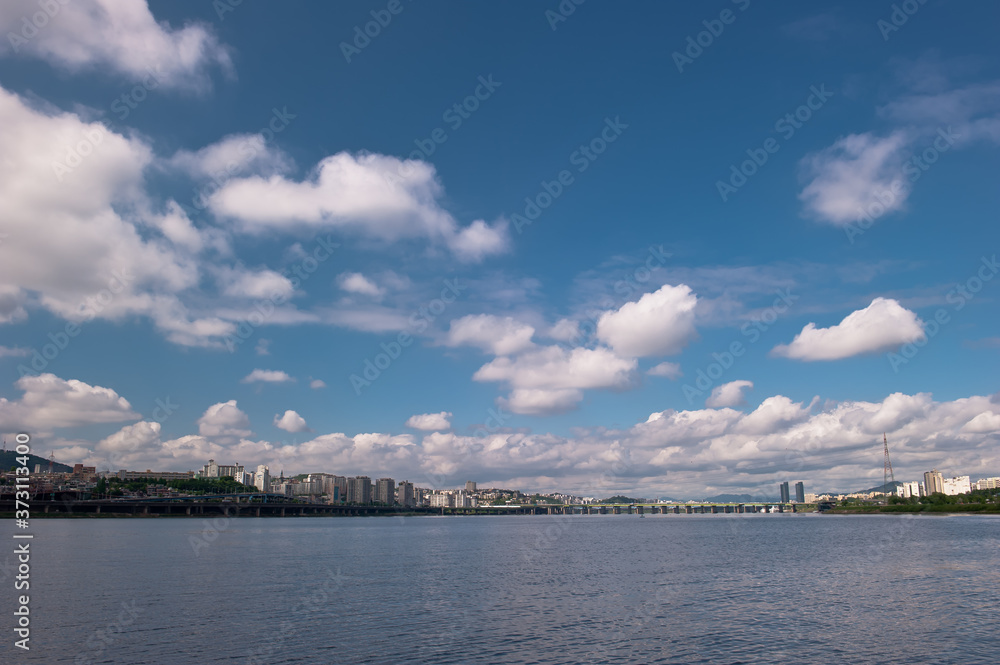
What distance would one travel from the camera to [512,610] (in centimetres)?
5534

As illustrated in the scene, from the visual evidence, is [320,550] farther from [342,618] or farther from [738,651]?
[738,651]

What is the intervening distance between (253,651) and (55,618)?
2310 cm

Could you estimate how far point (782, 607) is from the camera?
5606 cm

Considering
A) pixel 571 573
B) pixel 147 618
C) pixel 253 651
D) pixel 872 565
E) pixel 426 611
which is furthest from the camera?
pixel 872 565

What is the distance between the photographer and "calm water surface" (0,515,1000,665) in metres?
40.5

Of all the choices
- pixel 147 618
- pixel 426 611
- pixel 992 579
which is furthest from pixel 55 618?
pixel 992 579

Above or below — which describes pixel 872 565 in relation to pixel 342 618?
below

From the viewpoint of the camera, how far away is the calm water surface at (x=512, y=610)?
4053 centimetres

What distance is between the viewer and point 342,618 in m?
50.9

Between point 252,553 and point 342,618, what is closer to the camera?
point 342,618

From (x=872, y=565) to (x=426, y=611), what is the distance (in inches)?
2781

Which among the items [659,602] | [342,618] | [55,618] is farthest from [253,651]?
[659,602]

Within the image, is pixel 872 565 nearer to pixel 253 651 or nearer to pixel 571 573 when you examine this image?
pixel 571 573

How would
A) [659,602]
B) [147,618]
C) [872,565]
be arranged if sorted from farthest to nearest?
[872,565], [659,602], [147,618]
